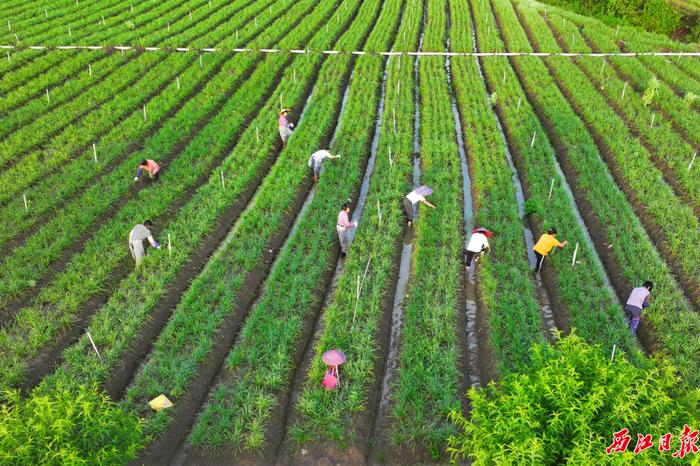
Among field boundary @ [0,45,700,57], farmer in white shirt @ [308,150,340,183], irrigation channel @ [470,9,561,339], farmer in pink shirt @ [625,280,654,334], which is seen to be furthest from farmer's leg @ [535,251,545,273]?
field boundary @ [0,45,700,57]

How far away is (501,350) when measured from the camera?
8.41 m

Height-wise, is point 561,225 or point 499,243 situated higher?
point 561,225

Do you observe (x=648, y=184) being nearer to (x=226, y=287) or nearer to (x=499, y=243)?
(x=499, y=243)

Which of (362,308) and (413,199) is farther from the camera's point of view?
(413,199)

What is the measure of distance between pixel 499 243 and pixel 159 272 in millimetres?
6762

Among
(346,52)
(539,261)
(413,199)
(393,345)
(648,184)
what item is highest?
(346,52)

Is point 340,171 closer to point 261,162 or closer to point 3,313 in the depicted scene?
point 261,162

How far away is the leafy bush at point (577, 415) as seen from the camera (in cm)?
462

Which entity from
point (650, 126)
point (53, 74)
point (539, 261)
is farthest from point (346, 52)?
point (539, 261)

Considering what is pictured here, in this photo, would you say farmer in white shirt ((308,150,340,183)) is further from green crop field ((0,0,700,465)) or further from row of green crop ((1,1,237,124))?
row of green crop ((1,1,237,124))

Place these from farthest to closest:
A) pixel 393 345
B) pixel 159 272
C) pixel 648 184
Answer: pixel 648 184 < pixel 159 272 < pixel 393 345

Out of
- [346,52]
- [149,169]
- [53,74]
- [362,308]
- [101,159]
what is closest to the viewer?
[362,308]

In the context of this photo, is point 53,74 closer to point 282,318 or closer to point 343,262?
point 343,262

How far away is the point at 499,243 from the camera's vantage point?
434 inches
